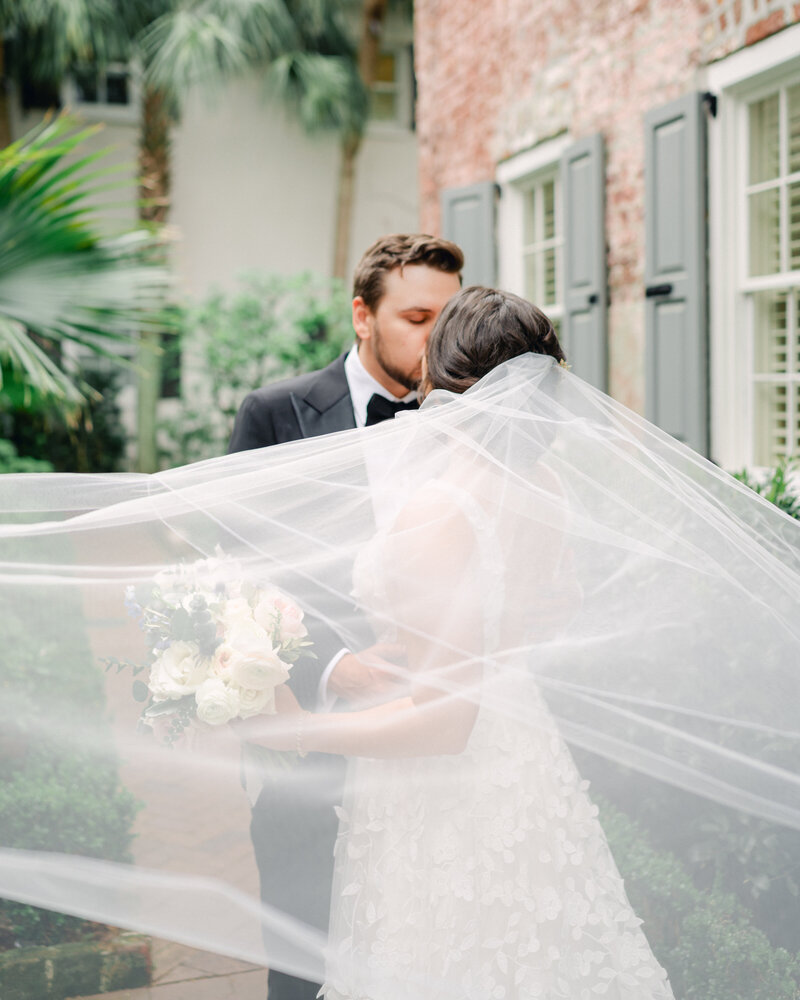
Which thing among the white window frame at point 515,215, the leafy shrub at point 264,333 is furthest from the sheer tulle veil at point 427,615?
the leafy shrub at point 264,333

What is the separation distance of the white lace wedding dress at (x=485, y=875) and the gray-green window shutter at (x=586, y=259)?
4.23 m

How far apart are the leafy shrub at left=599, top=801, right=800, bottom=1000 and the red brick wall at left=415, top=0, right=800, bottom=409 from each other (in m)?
3.85

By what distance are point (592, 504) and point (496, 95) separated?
5853mm

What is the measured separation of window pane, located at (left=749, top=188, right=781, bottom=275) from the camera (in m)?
4.78

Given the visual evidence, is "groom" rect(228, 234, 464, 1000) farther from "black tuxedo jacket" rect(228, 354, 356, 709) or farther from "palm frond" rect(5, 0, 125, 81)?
"palm frond" rect(5, 0, 125, 81)

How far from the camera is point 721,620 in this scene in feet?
5.56

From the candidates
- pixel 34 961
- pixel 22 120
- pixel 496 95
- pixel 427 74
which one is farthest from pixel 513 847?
pixel 22 120

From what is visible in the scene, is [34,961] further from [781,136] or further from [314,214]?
[314,214]

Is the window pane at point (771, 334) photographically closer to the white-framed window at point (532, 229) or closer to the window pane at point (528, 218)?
the white-framed window at point (532, 229)

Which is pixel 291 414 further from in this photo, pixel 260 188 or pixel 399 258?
pixel 260 188

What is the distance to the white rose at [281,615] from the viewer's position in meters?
1.72

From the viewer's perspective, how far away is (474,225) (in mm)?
7180

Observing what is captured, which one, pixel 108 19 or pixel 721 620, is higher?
pixel 108 19

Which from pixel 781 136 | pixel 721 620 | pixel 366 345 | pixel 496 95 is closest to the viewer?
pixel 721 620
